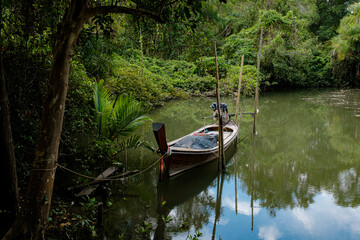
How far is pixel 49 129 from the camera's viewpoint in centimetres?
266

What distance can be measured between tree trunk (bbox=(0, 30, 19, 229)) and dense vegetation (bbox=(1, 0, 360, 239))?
3.29ft

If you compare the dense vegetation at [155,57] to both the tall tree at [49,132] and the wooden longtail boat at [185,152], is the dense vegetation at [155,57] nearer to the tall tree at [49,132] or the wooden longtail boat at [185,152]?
the wooden longtail boat at [185,152]

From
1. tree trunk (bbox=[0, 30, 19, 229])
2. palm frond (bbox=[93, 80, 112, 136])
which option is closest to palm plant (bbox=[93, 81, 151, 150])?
palm frond (bbox=[93, 80, 112, 136])

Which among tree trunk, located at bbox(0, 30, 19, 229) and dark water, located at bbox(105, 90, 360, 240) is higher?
tree trunk, located at bbox(0, 30, 19, 229)

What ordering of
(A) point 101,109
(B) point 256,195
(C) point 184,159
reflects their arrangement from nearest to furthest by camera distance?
(A) point 101,109
(B) point 256,195
(C) point 184,159

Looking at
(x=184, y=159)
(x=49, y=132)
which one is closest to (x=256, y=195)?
A: (x=184, y=159)

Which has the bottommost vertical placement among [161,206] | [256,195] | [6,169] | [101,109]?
[256,195]

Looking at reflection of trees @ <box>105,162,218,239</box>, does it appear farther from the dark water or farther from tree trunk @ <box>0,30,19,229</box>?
tree trunk @ <box>0,30,19,229</box>

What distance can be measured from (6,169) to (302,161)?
270 inches

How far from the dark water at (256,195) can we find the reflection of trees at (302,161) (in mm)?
20

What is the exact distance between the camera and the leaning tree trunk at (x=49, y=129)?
2660mm

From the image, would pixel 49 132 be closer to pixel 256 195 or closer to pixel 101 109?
pixel 101 109

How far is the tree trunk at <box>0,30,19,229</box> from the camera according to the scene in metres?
2.66

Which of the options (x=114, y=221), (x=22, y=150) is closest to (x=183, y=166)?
(x=114, y=221)
